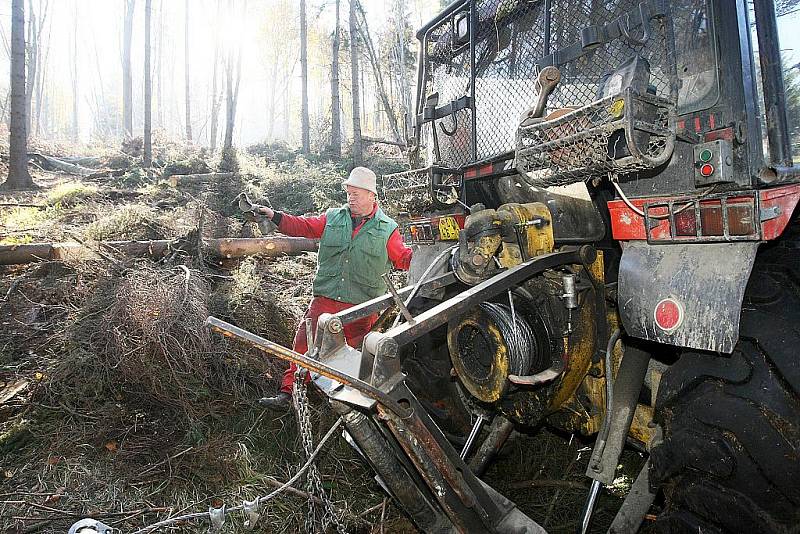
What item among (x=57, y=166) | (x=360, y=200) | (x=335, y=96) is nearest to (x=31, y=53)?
(x=57, y=166)

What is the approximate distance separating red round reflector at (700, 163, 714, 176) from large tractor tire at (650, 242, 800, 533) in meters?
0.49

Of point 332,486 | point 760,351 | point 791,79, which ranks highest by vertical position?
point 791,79

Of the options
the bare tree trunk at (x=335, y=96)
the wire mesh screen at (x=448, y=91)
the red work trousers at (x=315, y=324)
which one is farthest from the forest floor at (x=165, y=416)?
the bare tree trunk at (x=335, y=96)

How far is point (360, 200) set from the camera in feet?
14.3

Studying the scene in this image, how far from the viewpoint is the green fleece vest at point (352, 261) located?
430 cm

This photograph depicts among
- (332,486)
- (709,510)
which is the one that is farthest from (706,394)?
(332,486)

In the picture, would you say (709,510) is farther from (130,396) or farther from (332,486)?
(130,396)

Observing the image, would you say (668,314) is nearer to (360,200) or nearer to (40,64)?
(360,200)

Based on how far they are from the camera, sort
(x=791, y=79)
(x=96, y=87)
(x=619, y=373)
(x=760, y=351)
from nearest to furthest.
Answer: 1. (x=760, y=351)
2. (x=791, y=79)
3. (x=619, y=373)
4. (x=96, y=87)

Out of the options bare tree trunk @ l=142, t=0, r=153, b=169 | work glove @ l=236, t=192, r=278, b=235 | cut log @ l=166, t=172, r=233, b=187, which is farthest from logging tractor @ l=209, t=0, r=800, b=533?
bare tree trunk @ l=142, t=0, r=153, b=169

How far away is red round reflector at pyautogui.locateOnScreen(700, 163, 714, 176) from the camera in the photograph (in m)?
1.86

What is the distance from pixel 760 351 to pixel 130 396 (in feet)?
14.4

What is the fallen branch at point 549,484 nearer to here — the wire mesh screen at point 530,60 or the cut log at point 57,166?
the wire mesh screen at point 530,60

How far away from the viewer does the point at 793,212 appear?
1879 mm
